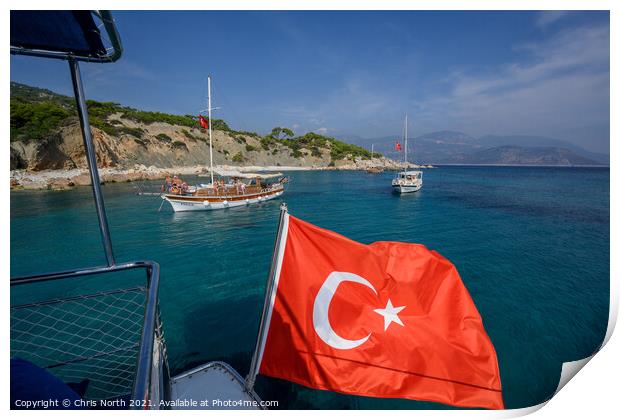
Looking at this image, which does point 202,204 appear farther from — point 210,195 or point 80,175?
point 80,175

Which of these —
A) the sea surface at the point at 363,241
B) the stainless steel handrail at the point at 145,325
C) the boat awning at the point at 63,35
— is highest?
the boat awning at the point at 63,35

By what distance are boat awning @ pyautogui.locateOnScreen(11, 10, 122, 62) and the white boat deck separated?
11.8 feet

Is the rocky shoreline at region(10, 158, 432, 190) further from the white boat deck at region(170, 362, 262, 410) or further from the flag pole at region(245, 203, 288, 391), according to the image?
the flag pole at region(245, 203, 288, 391)

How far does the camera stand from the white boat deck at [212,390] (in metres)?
3.01

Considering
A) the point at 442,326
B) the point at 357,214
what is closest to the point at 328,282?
the point at 442,326

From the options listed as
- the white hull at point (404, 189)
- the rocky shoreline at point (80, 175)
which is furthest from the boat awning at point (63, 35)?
the white hull at point (404, 189)

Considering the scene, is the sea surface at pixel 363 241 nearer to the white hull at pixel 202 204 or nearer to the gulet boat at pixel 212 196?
the white hull at pixel 202 204

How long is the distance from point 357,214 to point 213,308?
48.1 feet

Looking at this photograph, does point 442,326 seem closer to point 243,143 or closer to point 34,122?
point 34,122

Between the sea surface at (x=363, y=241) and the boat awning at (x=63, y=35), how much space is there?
4.92 m

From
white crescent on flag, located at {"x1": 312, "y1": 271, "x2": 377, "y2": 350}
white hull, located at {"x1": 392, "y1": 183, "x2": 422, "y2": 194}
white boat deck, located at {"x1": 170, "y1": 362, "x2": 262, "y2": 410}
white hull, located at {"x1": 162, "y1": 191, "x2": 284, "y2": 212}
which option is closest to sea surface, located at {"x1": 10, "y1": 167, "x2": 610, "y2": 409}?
white hull, located at {"x1": 162, "y1": 191, "x2": 284, "y2": 212}

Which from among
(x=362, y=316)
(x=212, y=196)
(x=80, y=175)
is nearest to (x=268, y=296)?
(x=362, y=316)

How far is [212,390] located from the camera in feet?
10.6

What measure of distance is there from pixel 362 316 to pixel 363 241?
413 inches
